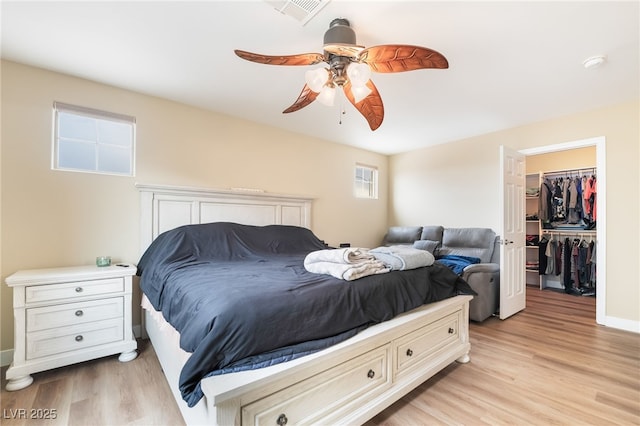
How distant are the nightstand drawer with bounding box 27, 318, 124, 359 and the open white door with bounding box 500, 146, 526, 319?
13.0ft

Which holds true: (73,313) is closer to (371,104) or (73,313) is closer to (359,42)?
(371,104)

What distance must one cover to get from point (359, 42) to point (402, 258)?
63.4 inches

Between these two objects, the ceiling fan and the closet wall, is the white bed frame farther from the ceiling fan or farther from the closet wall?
the closet wall

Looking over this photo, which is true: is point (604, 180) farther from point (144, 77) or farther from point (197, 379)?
point (144, 77)

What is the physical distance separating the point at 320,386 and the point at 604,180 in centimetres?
393

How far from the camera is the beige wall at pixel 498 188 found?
305 cm

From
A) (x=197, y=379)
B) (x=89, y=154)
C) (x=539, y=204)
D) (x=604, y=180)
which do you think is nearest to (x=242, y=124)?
A: (x=89, y=154)

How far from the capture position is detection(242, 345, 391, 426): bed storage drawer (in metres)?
1.20

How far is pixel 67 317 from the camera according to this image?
2143mm

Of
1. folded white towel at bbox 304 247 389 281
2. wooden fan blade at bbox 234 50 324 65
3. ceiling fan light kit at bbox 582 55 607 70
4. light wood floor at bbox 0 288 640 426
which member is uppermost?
ceiling fan light kit at bbox 582 55 607 70

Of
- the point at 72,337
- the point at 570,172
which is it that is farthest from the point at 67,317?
the point at 570,172

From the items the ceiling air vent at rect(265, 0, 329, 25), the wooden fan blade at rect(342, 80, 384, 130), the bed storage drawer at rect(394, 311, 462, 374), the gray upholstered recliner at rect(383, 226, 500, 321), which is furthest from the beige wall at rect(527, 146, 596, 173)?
the ceiling air vent at rect(265, 0, 329, 25)

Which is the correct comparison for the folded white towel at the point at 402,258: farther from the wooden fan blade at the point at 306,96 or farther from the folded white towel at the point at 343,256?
the wooden fan blade at the point at 306,96

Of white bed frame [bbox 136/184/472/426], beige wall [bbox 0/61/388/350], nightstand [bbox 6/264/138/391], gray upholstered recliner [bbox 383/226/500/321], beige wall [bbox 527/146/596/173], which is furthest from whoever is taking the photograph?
beige wall [bbox 527/146/596/173]
